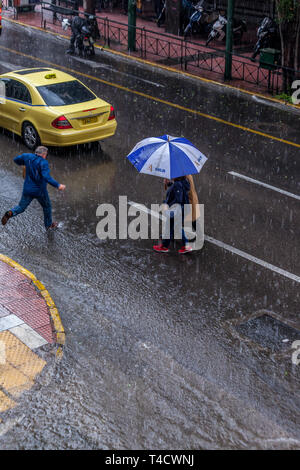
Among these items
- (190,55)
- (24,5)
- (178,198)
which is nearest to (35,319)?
(178,198)

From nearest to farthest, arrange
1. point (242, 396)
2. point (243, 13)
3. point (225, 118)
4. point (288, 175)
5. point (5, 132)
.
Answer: point (242, 396) < point (288, 175) < point (5, 132) < point (225, 118) < point (243, 13)

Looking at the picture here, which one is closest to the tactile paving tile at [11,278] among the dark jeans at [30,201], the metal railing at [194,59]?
the dark jeans at [30,201]

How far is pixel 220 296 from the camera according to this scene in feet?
32.2

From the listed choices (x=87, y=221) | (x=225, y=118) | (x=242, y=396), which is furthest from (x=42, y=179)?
(x=225, y=118)

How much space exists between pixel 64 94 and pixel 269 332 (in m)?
8.56

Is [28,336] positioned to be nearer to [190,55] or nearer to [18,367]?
[18,367]

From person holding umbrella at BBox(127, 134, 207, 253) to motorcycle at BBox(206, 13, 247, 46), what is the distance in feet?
58.1

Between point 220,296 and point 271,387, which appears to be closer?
point 271,387

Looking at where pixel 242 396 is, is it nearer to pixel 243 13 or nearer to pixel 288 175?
pixel 288 175

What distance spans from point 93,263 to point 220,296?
7.15ft

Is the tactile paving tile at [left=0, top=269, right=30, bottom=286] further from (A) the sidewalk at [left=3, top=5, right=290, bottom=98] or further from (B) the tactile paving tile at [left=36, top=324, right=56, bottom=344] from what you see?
(A) the sidewalk at [left=3, top=5, right=290, bottom=98]

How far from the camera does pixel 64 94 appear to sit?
15.2 metres
